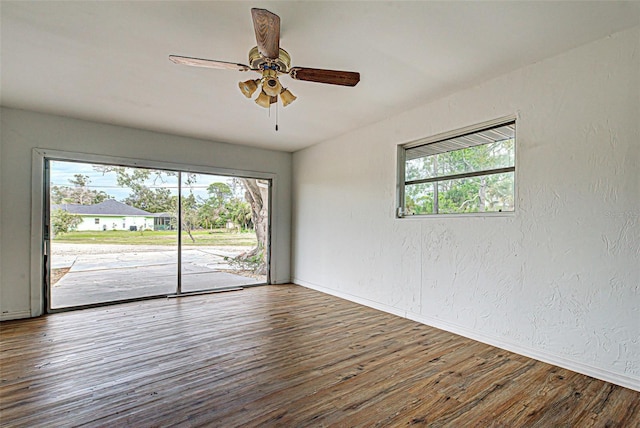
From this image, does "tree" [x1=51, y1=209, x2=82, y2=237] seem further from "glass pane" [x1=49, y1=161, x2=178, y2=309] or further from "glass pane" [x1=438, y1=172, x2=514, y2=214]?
"glass pane" [x1=438, y1=172, x2=514, y2=214]

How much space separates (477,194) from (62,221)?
507 centimetres

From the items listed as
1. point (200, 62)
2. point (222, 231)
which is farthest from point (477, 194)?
point (222, 231)

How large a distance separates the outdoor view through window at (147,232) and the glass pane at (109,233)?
1 cm

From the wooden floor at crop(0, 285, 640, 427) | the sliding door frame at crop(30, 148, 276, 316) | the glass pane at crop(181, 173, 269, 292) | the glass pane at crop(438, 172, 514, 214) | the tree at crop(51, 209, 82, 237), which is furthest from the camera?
the glass pane at crop(181, 173, 269, 292)

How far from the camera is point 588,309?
8.02 feet

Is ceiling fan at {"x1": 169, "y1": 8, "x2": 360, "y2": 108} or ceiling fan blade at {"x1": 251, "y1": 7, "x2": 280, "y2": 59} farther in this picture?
ceiling fan at {"x1": 169, "y1": 8, "x2": 360, "y2": 108}

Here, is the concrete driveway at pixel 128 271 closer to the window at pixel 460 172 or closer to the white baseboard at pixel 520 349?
the white baseboard at pixel 520 349

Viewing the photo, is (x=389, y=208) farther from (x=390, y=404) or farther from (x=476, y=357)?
(x=390, y=404)

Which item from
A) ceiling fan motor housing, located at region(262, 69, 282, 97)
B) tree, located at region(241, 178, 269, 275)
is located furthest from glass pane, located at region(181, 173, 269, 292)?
ceiling fan motor housing, located at region(262, 69, 282, 97)

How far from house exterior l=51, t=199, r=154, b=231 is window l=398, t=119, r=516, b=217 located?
12.1 feet

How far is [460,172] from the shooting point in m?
3.45

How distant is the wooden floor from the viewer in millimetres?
1920

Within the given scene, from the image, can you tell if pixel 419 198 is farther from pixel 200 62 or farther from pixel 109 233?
pixel 109 233

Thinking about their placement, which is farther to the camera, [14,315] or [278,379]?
[14,315]
